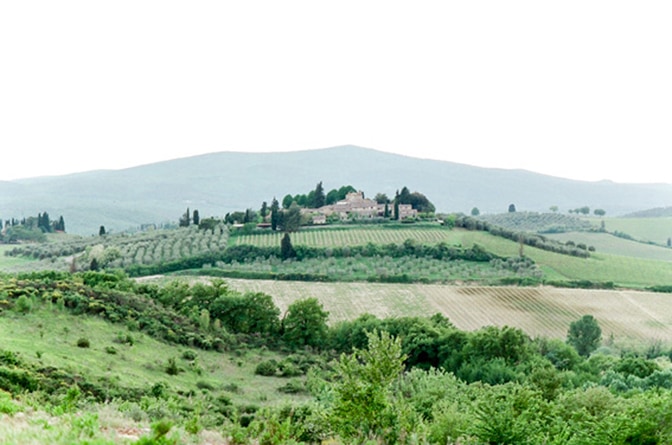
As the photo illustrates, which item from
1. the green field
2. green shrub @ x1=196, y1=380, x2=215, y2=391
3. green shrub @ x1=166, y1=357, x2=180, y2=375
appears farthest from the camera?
the green field

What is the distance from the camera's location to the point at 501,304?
69938mm

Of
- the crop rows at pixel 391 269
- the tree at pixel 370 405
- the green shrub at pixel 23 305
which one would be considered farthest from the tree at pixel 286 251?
the tree at pixel 370 405

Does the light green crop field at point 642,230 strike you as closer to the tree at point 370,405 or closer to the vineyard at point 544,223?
the vineyard at point 544,223

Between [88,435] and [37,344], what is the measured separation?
2011cm

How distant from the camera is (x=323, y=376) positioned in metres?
38.8

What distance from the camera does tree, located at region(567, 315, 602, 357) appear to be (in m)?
55.6

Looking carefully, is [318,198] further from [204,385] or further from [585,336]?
[204,385]

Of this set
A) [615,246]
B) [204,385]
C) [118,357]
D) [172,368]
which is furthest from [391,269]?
[615,246]

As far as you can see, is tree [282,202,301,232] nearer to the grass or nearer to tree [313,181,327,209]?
tree [313,181,327,209]

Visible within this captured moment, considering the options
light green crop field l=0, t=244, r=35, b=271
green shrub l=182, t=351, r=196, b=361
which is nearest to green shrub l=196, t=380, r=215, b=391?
green shrub l=182, t=351, r=196, b=361

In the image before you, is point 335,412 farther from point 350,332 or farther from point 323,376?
point 350,332

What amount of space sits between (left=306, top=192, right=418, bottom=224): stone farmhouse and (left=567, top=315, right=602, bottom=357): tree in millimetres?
71999

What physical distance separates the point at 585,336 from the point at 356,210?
3205 inches

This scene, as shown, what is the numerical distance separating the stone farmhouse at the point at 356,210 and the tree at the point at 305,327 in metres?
72.8
